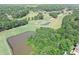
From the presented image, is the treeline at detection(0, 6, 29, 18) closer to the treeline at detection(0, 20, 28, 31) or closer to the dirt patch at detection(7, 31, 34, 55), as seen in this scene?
the treeline at detection(0, 20, 28, 31)

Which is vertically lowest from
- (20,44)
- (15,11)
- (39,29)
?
(20,44)

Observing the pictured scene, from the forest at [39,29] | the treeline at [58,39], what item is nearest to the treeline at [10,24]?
the forest at [39,29]

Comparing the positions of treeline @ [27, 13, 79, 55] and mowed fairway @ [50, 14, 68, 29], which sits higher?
mowed fairway @ [50, 14, 68, 29]

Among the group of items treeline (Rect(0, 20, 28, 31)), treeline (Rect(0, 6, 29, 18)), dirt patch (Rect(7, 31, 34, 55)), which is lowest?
dirt patch (Rect(7, 31, 34, 55))

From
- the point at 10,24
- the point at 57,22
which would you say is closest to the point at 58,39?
the point at 57,22

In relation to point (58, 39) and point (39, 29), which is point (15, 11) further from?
point (58, 39)

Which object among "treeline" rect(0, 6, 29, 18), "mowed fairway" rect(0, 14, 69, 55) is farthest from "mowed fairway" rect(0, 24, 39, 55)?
"treeline" rect(0, 6, 29, 18)
